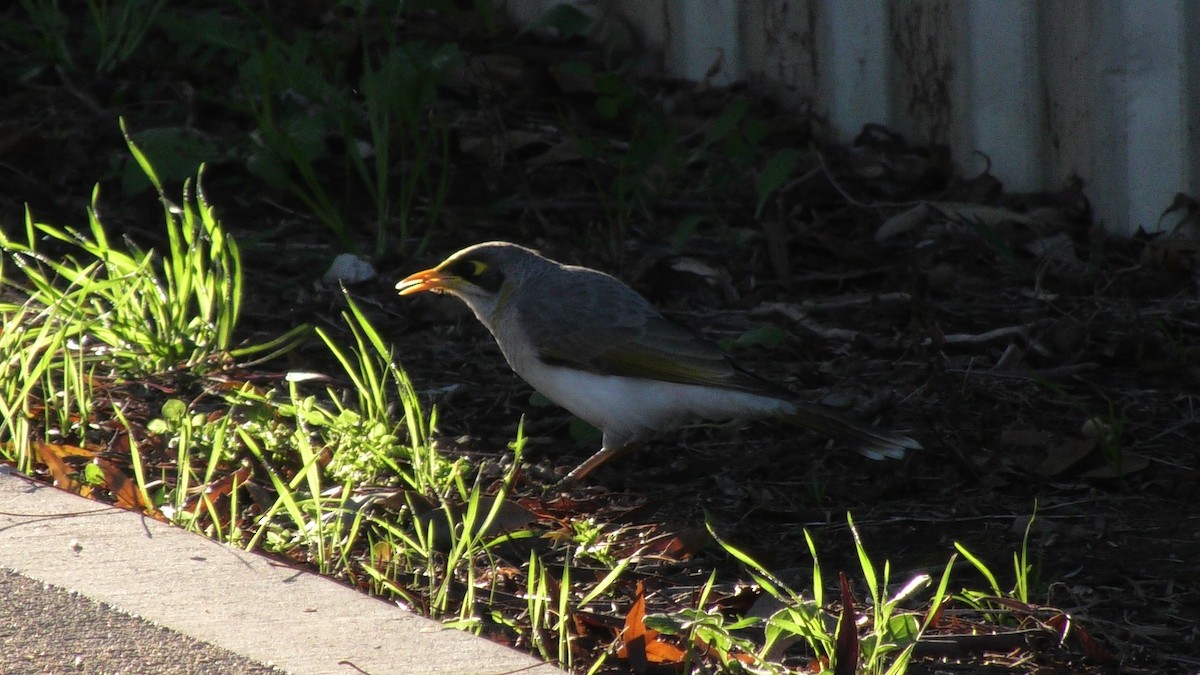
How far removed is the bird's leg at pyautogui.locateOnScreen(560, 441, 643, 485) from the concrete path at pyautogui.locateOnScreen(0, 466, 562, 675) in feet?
4.26

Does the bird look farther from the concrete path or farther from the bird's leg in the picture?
the concrete path

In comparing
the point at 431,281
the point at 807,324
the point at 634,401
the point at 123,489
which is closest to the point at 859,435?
the point at 634,401

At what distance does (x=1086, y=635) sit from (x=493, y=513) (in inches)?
58.2

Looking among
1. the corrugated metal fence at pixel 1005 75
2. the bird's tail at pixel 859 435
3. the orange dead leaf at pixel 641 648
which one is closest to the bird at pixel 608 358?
the bird's tail at pixel 859 435

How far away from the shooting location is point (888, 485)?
482cm

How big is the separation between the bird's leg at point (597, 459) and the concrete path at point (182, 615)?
51.1 inches

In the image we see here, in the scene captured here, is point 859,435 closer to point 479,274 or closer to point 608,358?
point 608,358

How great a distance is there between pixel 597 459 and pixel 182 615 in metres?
1.77

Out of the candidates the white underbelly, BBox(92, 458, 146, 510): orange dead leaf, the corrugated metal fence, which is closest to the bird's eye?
the white underbelly

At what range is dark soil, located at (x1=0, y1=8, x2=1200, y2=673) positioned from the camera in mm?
4375

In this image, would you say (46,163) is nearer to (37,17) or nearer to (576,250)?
(37,17)

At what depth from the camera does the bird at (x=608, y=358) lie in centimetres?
505

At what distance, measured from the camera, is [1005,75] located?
276 inches

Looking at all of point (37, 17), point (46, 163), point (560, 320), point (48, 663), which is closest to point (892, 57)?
point (560, 320)
